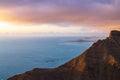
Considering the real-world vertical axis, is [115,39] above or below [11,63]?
above

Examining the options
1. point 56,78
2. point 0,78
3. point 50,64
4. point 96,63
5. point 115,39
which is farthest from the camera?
point 50,64

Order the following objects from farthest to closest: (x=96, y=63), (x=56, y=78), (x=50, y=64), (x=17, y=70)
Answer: (x=50, y=64)
(x=17, y=70)
(x=96, y=63)
(x=56, y=78)

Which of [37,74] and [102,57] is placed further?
[102,57]

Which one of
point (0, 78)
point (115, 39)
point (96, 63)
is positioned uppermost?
point (115, 39)

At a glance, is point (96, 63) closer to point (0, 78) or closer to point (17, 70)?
point (0, 78)

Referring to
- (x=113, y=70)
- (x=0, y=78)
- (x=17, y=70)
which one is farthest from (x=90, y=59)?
(x=17, y=70)

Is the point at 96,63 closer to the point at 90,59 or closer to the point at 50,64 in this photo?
the point at 90,59

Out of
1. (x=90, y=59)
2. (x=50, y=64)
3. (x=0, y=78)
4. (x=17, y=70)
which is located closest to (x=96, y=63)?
(x=90, y=59)
